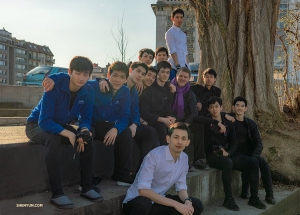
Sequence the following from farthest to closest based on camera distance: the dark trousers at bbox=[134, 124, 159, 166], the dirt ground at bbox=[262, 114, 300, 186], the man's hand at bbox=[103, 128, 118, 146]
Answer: the dirt ground at bbox=[262, 114, 300, 186] < the dark trousers at bbox=[134, 124, 159, 166] < the man's hand at bbox=[103, 128, 118, 146]

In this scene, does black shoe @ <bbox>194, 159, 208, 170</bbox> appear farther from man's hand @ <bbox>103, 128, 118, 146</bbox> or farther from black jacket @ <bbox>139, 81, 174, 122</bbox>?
man's hand @ <bbox>103, 128, 118, 146</bbox>

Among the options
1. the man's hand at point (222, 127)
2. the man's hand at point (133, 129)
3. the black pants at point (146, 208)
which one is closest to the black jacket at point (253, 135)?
the man's hand at point (222, 127)

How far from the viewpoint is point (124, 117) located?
4.48 meters

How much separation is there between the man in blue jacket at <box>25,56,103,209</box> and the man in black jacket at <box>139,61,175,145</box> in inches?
51.2

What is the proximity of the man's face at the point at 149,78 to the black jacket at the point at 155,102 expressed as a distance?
0.08 m

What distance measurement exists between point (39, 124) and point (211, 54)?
5260mm

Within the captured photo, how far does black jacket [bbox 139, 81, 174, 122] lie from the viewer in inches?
203

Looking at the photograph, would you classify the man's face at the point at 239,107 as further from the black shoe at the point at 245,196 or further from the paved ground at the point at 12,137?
the paved ground at the point at 12,137

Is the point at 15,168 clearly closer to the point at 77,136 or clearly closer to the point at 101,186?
the point at 77,136

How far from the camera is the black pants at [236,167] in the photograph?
5285 millimetres

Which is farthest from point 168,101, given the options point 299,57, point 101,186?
point 299,57

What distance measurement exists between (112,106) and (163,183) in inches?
46.0

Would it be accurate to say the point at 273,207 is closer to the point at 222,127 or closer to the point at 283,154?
the point at 222,127

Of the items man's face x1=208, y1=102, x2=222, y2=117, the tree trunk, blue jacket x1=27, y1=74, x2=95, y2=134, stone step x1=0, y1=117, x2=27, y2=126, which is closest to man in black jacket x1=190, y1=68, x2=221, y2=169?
man's face x1=208, y1=102, x2=222, y2=117
